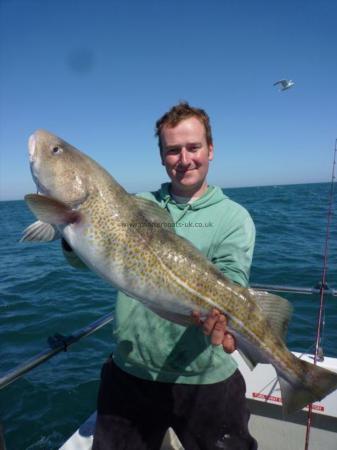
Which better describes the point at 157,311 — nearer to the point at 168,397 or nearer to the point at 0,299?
the point at 168,397

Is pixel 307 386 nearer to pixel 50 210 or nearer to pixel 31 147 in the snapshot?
pixel 50 210

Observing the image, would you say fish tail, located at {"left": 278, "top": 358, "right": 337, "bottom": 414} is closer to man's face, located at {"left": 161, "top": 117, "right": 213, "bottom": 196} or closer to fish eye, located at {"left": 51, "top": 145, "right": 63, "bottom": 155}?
man's face, located at {"left": 161, "top": 117, "right": 213, "bottom": 196}

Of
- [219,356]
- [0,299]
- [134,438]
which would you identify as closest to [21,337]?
[0,299]

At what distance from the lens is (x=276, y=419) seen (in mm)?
4840

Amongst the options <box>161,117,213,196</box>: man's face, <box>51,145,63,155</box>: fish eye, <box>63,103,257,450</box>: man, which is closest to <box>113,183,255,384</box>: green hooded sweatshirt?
<box>63,103,257,450</box>: man

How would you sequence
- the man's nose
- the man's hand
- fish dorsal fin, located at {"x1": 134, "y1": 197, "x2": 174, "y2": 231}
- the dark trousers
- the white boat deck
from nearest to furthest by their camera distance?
the man's hand
fish dorsal fin, located at {"x1": 134, "y1": 197, "x2": 174, "y2": 231}
the dark trousers
the man's nose
the white boat deck

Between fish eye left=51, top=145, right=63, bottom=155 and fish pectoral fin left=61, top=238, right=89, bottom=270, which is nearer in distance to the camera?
fish pectoral fin left=61, top=238, right=89, bottom=270

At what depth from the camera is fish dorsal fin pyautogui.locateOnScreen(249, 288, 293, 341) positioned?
2.95 meters

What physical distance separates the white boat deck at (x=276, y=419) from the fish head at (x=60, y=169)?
2.88m

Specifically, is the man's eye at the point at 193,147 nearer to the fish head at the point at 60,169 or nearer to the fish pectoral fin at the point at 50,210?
the fish head at the point at 60,169

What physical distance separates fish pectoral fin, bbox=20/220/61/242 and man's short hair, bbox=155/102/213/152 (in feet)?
4.43

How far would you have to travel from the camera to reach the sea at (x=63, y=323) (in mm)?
5953

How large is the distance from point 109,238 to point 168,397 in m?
1.57

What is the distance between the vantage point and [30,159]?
3.27 metres
